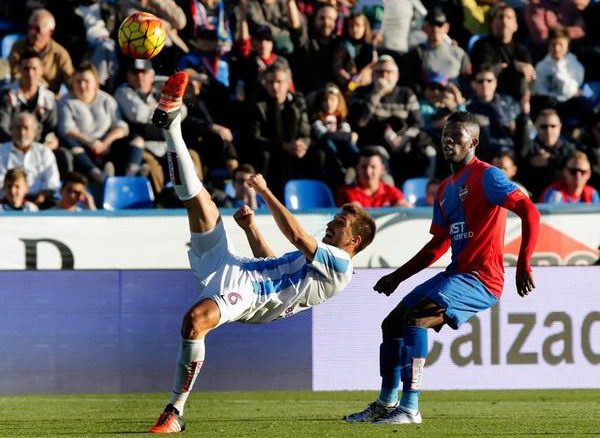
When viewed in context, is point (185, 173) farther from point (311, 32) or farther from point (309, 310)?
point (311, 32)

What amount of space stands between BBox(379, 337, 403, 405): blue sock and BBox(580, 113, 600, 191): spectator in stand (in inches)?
301

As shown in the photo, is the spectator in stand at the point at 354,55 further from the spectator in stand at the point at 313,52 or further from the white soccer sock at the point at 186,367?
the white soccer sock at the point at 186,367

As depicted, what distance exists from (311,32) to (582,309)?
622 cm

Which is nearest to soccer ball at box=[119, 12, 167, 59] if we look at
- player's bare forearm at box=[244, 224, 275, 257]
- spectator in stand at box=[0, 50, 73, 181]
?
player's bare forearm at box=[244, 224, 275, 257]

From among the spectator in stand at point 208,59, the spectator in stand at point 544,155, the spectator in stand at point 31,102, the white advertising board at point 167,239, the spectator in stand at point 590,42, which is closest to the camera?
the white advertising board at point 167,239

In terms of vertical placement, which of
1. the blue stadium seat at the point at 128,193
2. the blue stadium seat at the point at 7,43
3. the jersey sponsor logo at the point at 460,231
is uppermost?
the jersey sponsor logo at the point at 460,231

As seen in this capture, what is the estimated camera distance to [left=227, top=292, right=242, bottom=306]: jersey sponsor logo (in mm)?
8047

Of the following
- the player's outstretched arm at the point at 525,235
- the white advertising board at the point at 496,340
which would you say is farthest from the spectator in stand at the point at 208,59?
the player's outstretched arm at the point at 525,235

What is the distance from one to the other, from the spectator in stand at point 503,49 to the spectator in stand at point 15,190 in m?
6.29

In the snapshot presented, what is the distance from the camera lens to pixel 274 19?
54.0 ft

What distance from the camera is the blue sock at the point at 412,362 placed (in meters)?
8.35

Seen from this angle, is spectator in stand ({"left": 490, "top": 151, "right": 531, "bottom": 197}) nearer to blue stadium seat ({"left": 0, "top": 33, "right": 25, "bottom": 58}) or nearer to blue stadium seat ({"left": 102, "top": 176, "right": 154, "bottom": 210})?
blue stadium seat ({"left": 102, "top": 176, "right": 154, "bottom": 210})

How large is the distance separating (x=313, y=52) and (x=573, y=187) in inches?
151

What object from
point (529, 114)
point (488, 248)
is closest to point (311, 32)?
point (529, 114)
